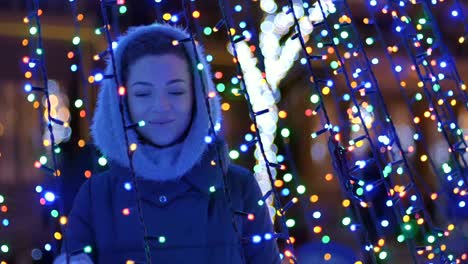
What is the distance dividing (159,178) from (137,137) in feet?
0.32

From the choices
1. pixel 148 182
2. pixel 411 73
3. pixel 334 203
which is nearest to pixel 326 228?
pixel 334 203

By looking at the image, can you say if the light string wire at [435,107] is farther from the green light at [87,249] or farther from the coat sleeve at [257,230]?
the green light at [87,249]

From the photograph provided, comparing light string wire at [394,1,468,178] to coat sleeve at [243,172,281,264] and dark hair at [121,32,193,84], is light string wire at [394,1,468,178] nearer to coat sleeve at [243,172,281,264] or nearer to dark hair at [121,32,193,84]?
coat sleeve at [243,172,281,264]

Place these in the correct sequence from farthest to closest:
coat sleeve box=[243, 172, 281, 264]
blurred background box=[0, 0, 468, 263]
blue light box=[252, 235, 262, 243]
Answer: blurred background box=[0, 0, 468, 263] < coat sleeve box=[243, 172, 281, 264] < blue light box=[252, 235, 262, 243]

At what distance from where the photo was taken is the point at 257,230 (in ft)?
4.85

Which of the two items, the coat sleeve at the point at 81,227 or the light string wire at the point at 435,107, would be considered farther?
the light string wire at the point at 435,107

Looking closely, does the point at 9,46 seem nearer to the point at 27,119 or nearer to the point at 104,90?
the point at 27,119

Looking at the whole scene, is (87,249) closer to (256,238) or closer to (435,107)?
(256,238)

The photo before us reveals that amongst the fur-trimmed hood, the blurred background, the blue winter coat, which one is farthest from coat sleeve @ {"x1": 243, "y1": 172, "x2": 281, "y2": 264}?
the blurred background

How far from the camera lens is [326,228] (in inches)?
155

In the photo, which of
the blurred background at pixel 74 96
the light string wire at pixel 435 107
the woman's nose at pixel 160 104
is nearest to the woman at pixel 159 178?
the woman's nose at pixel 160 104

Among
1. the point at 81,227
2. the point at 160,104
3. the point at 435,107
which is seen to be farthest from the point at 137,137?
the point at 435,107

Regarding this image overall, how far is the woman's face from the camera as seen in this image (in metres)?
1.39

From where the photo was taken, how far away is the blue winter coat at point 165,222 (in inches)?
54.4
